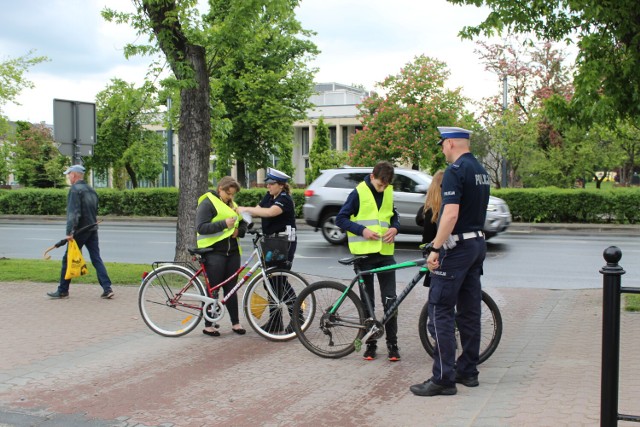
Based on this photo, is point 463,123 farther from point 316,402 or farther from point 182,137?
point 316,402

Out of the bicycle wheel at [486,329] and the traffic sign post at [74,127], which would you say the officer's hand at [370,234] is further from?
the traffic sign post at [74,127]

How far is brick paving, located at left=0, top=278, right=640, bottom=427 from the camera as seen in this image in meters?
4.66

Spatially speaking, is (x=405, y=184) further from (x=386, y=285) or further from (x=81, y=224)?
(x=386, y=285)

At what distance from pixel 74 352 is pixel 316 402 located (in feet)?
9.10

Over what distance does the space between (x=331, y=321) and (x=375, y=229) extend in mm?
932

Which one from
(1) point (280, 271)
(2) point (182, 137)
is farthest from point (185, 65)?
(1) point (280, 271)

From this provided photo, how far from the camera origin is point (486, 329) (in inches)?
235

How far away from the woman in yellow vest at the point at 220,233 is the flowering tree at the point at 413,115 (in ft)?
98.9

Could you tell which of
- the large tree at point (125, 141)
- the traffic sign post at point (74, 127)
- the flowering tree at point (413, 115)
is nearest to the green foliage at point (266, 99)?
the flowering tree at point (413, 115)

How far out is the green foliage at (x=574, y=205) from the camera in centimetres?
2269

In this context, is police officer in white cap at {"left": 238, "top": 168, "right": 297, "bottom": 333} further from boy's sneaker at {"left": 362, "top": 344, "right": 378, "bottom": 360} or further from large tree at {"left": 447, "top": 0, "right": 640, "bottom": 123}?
large tree at {"left": 447, "top": 0, "right": 640, "bottom": 123}

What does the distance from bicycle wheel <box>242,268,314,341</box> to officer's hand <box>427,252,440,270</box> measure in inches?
78.1

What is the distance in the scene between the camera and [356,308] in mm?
6141

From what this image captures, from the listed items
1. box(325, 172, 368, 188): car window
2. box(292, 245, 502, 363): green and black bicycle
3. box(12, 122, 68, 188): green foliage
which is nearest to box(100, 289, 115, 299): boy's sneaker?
box(292, 245, 502, 363): green and black bicycle
